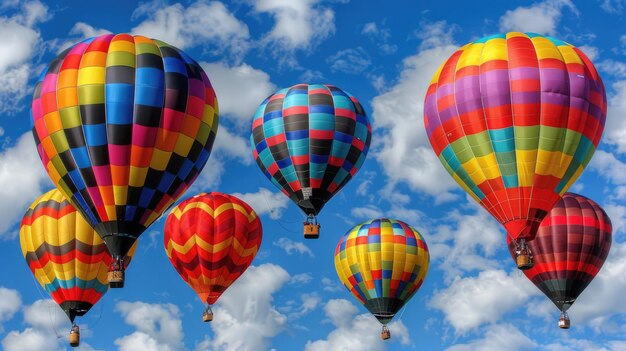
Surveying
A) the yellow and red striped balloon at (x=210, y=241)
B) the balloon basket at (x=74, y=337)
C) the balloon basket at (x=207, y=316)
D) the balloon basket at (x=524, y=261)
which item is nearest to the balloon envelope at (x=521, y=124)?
the balloon basket at (x=524, y=261)

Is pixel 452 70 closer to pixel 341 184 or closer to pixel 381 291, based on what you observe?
pixel 341 184

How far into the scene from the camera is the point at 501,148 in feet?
90.0

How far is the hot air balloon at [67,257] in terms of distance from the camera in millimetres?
32500

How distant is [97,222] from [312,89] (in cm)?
1100

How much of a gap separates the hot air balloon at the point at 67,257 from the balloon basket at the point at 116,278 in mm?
6635

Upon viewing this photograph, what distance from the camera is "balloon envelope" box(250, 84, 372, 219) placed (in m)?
33.3

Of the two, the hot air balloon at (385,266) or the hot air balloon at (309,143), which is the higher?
the hot air balloon at (309,143)

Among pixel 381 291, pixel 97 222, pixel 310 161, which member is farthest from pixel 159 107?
pixel 381 291

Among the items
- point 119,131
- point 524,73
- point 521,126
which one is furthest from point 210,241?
point 524,73

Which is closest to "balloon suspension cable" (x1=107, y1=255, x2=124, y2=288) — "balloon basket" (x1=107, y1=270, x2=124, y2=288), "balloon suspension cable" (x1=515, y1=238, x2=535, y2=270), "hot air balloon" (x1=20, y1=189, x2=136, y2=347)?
"balloon basket" (x1=107, y1=270, x2=124, y2=288)

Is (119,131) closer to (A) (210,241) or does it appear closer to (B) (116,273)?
(B) (116,273)

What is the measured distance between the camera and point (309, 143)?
3325 cm

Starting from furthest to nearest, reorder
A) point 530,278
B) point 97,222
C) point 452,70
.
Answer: point 530,278 → point 452,70 → point 97,222

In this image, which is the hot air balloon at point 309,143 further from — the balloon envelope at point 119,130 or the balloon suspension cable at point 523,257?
the balloon suspension cable at point 523,257
